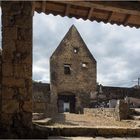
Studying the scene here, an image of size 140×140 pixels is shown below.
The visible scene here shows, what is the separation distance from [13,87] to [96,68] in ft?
94.7

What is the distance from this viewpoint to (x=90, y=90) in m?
33.8

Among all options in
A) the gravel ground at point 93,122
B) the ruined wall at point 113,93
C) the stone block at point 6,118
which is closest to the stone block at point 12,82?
the stone block at point 6,118

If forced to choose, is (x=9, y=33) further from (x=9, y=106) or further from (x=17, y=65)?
(x=9, y=106)

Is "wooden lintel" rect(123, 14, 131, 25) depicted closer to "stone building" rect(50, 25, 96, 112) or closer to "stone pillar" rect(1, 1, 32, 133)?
"stone pillar" rect(1, 1, 32, 133)

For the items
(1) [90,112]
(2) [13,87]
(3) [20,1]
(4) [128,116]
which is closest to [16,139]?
(2) [13,87]

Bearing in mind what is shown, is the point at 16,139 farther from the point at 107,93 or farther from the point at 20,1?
the point at 107,93

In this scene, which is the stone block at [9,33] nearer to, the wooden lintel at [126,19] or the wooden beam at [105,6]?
the wooden beam at [105,6]

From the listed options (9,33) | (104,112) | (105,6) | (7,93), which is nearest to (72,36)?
(104,112)

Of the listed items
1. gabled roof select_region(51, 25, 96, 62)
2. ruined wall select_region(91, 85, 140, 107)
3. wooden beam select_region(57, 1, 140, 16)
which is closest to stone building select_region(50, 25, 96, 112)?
gabled roof select_region(51, 25, 96, 62)

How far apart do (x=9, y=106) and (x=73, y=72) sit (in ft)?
90.9

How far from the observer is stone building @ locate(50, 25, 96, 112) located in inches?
1303

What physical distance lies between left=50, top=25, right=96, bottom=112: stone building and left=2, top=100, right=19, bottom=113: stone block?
84.6 feet

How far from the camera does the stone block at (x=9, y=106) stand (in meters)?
6.39

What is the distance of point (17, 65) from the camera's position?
6605 millimetres
